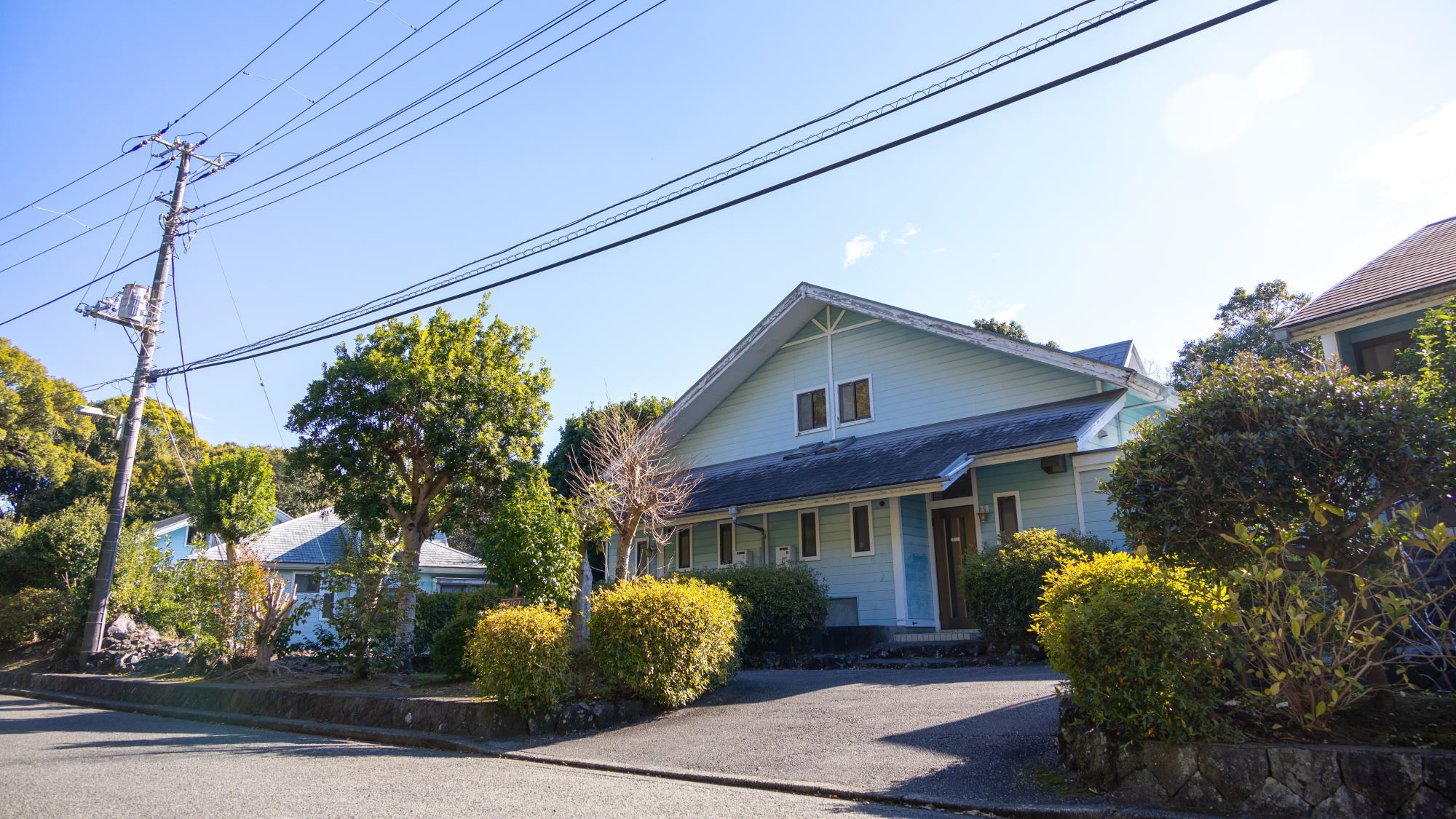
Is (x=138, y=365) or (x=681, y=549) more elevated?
(x=138, y=365)

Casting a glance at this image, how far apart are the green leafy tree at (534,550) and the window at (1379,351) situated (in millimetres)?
11828

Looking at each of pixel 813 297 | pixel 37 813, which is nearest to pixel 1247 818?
pixel 37 813

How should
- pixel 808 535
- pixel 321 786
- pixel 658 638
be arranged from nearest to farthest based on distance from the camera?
pixel 321 786
pixel 658 638
pixel 808 535

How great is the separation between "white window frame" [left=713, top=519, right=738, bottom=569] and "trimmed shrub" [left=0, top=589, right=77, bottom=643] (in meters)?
16.3

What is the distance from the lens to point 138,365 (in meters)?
19.5

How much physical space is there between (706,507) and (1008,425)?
6.73 metres

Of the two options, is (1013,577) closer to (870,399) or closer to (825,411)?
(870,399)

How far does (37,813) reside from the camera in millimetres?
6199

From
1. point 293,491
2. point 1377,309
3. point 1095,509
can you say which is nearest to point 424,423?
point 1095,509

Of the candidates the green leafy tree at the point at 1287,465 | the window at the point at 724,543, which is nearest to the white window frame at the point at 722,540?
the window at the point at 724,543

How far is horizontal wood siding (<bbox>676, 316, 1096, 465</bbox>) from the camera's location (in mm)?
17859

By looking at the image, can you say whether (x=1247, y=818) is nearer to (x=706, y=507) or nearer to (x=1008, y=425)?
(x=1008, y=425)

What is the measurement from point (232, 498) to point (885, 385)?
18103 millimetres

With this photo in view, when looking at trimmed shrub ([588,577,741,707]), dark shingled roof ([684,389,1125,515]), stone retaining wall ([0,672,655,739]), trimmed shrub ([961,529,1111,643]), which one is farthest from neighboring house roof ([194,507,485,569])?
trimmed shrub ([961,529,1111,643])
